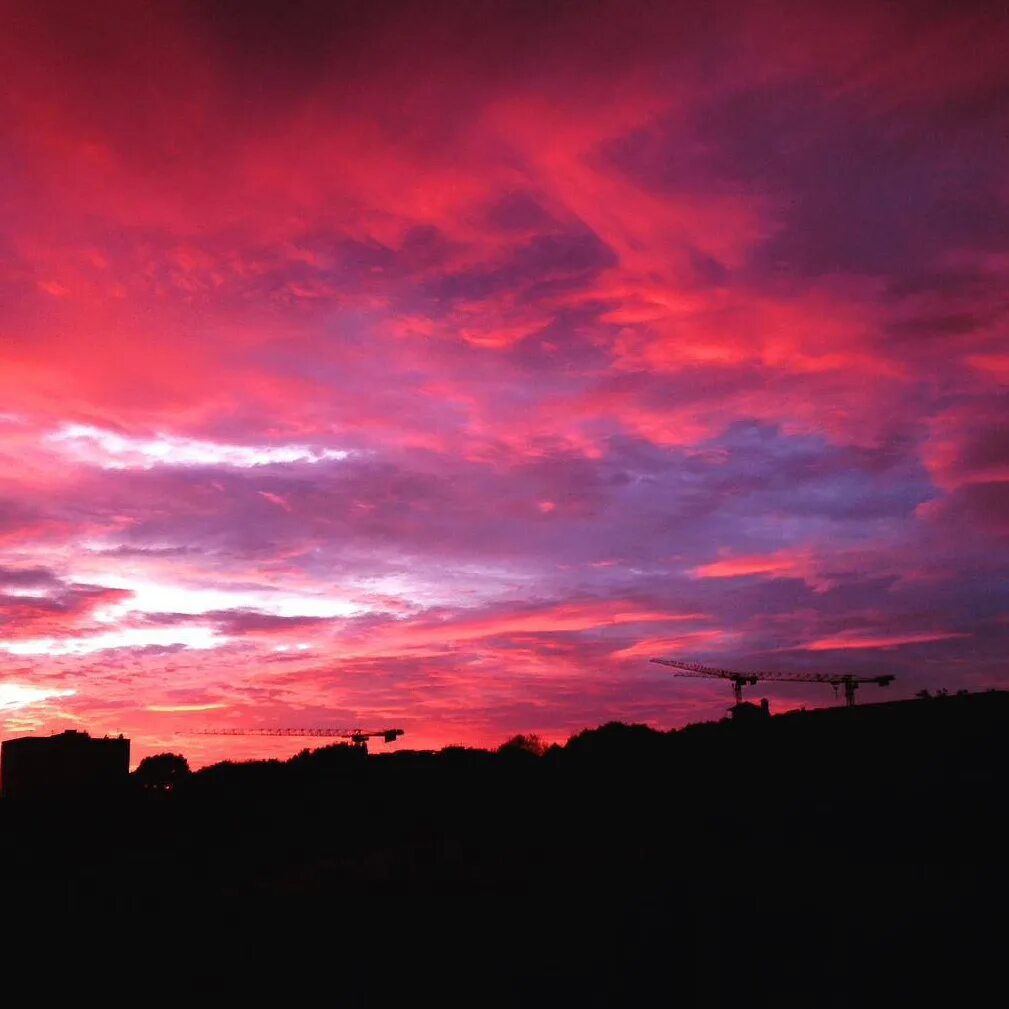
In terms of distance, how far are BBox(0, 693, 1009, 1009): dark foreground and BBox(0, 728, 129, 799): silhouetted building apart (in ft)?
85.8

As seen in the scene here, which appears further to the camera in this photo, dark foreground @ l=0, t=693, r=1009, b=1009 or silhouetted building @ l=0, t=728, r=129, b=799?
silhouetted building @ l=0, t=728, r=129, b=799

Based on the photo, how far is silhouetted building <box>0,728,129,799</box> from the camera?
65.4 metres

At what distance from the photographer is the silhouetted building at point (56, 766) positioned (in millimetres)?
65375

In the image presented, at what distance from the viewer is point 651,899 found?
2000cm

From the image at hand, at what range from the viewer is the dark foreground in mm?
15984

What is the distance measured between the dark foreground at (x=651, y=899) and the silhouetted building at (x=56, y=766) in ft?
85.8

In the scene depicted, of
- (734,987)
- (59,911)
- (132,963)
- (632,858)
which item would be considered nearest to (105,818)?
(59,911)

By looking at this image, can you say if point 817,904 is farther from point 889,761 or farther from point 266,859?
point 266,859

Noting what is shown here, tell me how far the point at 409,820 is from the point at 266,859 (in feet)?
34.1

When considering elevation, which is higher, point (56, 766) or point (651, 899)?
point (56, 766)

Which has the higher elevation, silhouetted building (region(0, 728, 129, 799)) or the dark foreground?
silhouetted building (region(0, 728, 129, 799))

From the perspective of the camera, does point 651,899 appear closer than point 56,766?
Yes

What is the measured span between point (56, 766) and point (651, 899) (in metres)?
57.5

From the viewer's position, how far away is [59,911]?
31609 millimetres
